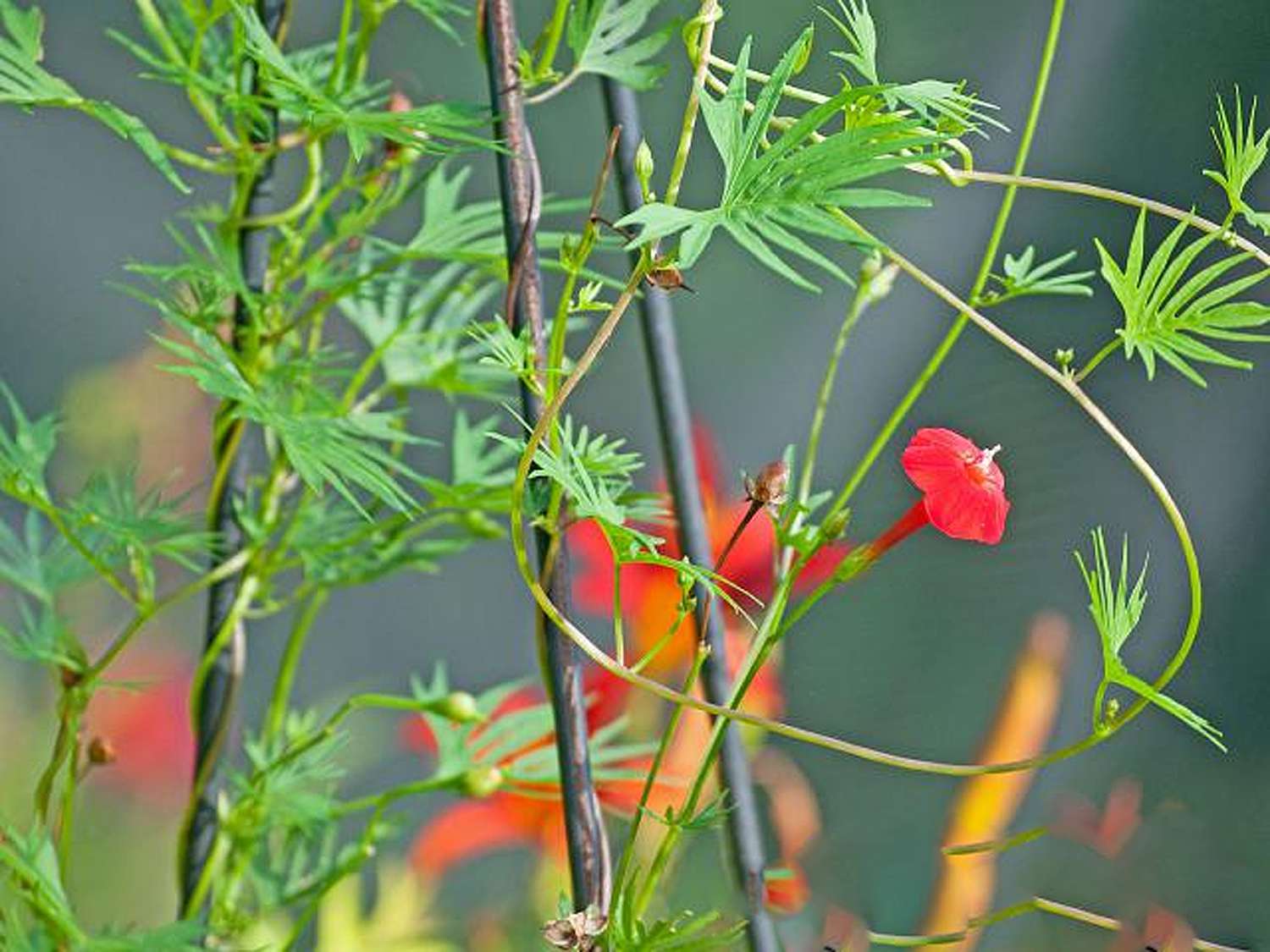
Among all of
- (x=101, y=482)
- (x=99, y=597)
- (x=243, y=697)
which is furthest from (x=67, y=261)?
(x=101, y=482)

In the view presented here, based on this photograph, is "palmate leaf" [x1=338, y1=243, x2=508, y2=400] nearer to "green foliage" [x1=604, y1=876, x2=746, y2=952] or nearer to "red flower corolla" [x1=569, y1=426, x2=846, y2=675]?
"red flower corolla" [x1=569, y1=426, x2=846, y2=675]

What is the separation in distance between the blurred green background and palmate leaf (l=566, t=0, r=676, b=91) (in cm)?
70

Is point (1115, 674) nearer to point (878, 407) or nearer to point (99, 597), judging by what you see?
point (878, 407)

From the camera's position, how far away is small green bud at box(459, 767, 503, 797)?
2.37 ft

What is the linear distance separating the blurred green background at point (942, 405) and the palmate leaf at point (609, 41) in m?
0.70

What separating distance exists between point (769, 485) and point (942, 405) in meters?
0.90

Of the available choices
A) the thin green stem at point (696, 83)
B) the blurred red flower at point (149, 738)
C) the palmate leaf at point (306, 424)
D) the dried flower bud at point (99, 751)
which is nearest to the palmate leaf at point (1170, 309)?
the thin green stem at point (696, 83)

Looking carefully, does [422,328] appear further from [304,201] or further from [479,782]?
[479,782]

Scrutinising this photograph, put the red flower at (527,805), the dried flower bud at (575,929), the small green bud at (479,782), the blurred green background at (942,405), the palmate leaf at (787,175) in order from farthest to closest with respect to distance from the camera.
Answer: the blurred green background at (942,405), the red flower at (527,805), the small green bud at (479,782), the dried flower bud at (575,929), the palmate leaf at (787,175)

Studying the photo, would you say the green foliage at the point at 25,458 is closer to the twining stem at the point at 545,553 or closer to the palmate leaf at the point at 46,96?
the palmate leaf at the point at 46,96

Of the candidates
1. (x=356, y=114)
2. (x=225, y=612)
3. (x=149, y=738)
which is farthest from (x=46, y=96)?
(x=149, y=738)

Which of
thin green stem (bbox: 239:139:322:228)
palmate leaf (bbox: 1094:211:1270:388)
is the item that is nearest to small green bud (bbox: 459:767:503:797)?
thin green stem (bbox: 239:139:322:228)

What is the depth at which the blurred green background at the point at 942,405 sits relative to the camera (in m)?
1.29

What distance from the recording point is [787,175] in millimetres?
417
